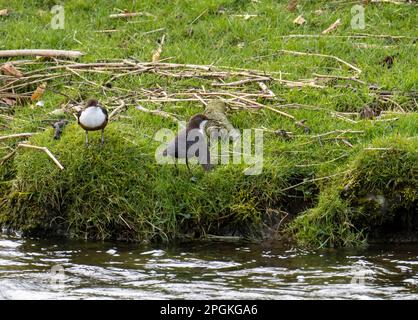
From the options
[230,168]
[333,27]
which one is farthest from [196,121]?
[333,27]

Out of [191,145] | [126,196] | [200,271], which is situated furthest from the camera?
[191,145]

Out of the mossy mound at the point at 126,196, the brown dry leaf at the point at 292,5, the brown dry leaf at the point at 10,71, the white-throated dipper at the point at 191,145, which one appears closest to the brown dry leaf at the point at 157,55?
the brown dry leaf at the point at 10,71

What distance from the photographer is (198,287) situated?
7.64 metres

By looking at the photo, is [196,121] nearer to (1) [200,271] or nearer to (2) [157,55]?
(1) [200,271]

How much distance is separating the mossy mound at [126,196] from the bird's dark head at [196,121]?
382mm

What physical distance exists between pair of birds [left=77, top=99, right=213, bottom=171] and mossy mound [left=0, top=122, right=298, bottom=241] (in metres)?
0.13

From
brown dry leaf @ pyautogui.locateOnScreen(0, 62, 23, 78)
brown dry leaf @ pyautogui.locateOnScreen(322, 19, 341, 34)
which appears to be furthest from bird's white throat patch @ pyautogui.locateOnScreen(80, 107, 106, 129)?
brown dry leaf @ pyautogui.locateOnScreen(322, 19, 341, 34)

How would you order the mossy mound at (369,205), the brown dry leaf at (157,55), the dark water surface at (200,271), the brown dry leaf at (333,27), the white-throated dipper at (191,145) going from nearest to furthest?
the dark water surface at (200,271), the mossy mound at (369,205), the white-throated dipper at (191,145), the brown dry leaf at (157,55), the brown dry leaf at (333,27)

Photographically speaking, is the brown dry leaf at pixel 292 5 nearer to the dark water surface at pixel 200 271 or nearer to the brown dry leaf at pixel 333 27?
the brown dry leaf at pixel 333 27

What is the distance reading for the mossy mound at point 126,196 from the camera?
8844 millimetres

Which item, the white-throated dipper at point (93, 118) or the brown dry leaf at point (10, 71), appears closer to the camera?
the white-throated dipper at point (93, 118)

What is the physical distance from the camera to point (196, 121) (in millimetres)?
9273

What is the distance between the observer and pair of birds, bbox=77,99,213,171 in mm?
8789

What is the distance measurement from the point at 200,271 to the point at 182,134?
1.54 metres
